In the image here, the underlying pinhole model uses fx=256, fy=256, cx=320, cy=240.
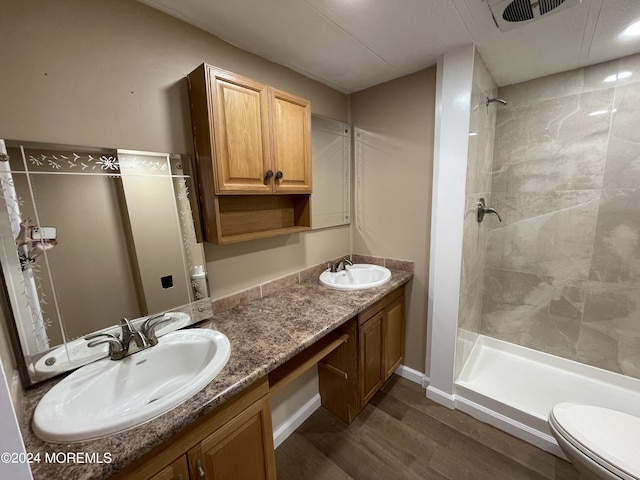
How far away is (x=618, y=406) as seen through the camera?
168cm

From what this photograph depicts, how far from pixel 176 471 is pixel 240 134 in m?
1.28

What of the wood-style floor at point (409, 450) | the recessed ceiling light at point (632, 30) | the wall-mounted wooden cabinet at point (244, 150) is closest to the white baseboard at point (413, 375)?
the wood-style floor at point (409, 450)

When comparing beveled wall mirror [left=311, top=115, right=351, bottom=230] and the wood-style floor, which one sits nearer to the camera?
the wood-style floor

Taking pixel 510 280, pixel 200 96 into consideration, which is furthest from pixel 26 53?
pixel 510 280

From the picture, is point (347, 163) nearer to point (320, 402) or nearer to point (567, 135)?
point (567, 135)

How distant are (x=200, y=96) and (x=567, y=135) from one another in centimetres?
245

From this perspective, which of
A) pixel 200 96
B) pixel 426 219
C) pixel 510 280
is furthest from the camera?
pixel 510 280

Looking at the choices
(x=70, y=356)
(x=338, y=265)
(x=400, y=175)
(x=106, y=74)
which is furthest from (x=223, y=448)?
Answer: (x=400, y=175)

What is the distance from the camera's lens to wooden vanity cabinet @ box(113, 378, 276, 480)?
2.36 ft

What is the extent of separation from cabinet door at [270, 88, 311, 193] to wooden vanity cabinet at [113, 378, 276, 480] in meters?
0.99

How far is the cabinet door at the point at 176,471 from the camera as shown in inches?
28.3

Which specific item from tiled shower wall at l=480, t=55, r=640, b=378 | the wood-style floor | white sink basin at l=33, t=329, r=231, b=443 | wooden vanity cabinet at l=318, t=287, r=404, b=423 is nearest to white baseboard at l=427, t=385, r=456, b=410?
the wood-style floor

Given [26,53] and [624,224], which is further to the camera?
[624,224]

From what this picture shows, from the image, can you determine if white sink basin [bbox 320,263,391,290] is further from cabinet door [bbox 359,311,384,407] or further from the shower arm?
the shower arm
